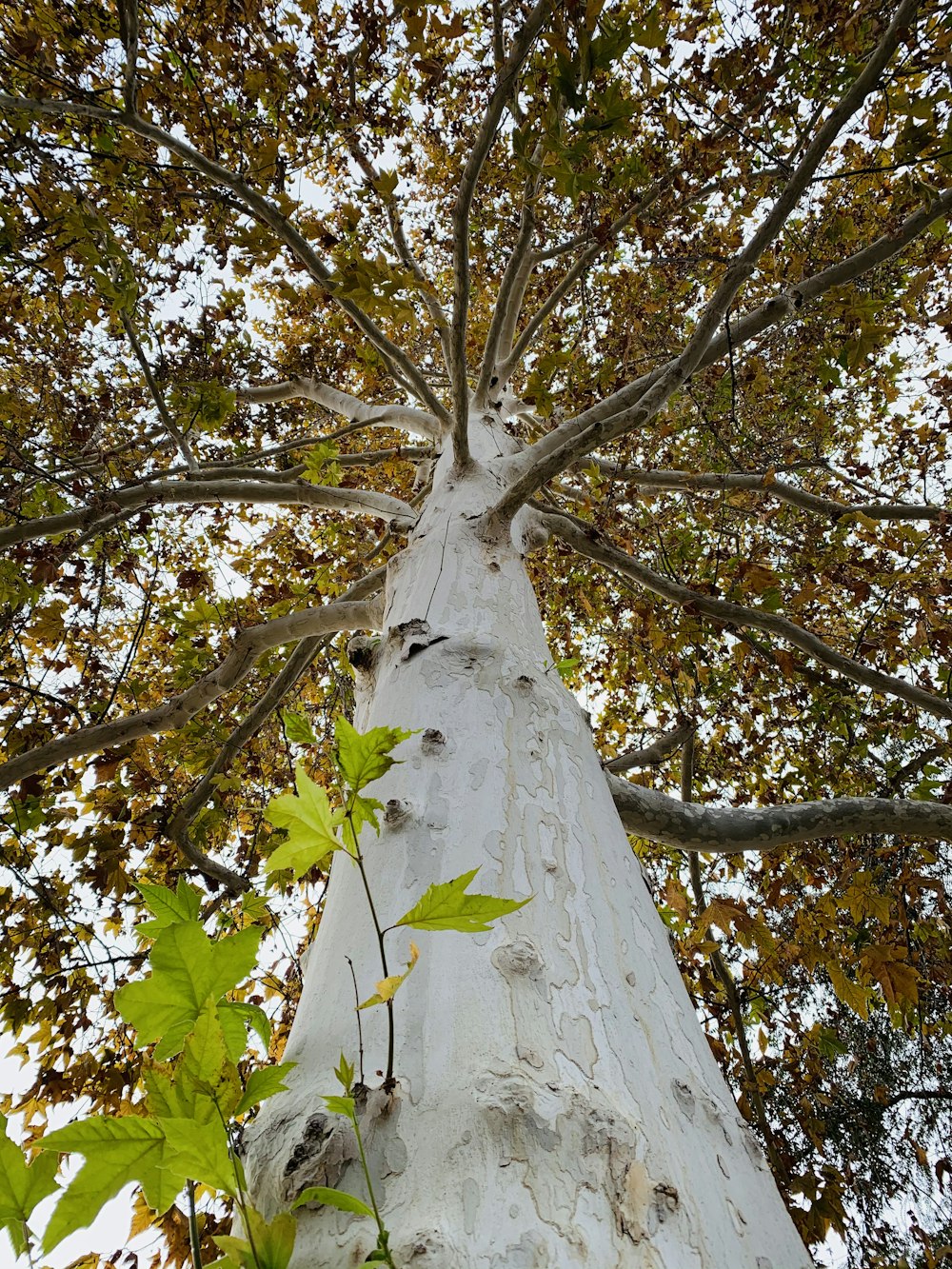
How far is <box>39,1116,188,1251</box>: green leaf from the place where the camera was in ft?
1.63

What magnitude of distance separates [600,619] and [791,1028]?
321 centimetres

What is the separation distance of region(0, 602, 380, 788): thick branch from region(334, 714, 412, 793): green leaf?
6.58ft

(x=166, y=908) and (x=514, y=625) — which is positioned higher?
(x=514, y=625)

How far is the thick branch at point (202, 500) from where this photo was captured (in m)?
2.59

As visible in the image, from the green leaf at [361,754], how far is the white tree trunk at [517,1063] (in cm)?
35

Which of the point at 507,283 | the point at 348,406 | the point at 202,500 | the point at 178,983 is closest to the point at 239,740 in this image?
the point at 202,500

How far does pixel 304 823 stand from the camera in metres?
0.68

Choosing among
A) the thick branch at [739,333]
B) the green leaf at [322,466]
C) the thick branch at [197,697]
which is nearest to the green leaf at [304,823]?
the thick branch at [739,333]

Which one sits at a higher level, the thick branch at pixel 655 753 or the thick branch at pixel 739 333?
the thick branch at pixel 739 333

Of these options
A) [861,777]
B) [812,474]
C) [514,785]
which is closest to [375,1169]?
[514,785]

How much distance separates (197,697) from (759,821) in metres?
2.04

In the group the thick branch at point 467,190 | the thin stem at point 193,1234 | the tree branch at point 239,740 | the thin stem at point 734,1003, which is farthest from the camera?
the tree branch at point 239,740

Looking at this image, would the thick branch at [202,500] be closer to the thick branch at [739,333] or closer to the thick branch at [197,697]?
the thick branch at [197,697]

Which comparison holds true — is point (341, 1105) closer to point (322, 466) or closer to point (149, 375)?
point (149, 375)
